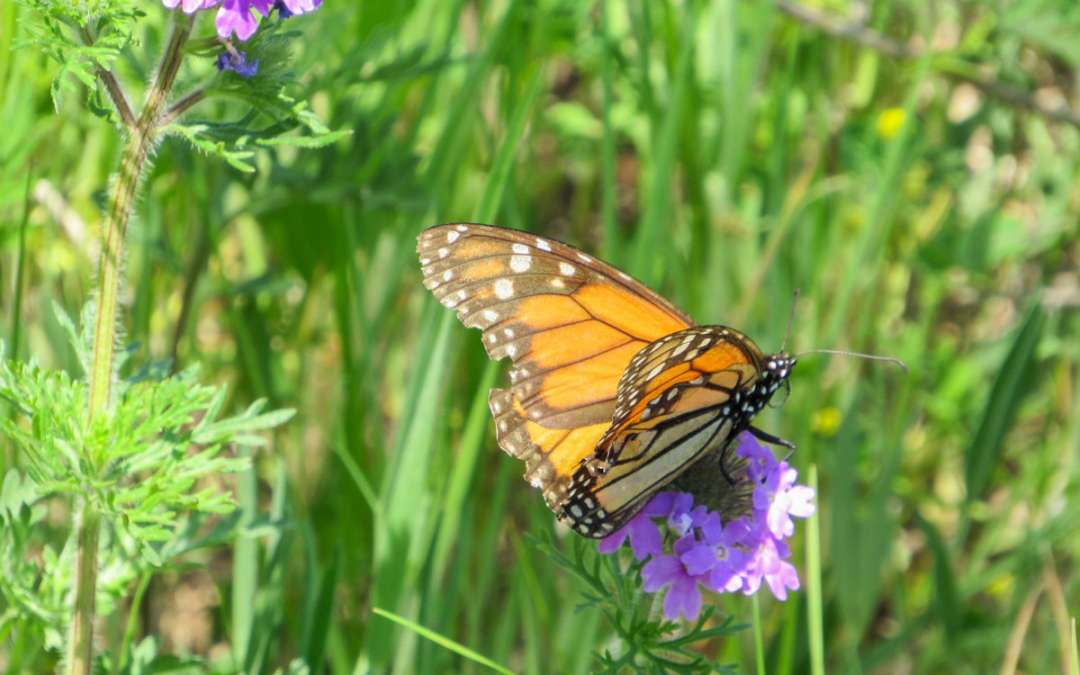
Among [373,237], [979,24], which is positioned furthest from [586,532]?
[979,24]

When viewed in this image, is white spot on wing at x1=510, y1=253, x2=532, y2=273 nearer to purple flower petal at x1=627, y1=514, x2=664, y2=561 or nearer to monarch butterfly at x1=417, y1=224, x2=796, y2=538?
monarch butterfly at x1=417, y1=224, x2=796, y2=538

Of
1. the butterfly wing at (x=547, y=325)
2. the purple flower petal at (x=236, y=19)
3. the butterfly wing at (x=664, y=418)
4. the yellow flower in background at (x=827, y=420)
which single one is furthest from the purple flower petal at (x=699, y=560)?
the yellow flower in background at (x=827, y=420)

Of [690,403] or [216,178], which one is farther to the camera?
[216,178]

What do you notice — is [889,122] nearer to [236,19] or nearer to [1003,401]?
[1003,401]

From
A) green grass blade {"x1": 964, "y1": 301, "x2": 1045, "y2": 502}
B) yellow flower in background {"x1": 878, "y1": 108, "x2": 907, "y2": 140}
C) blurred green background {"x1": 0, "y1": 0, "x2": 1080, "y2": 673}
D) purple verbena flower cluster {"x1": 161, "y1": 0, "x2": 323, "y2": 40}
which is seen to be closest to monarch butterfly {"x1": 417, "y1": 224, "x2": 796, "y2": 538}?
blurred green background {"x1": 0, "y1": 0, "x2": 1080, "y2": 673}

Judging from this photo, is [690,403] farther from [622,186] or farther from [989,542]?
[622,186]

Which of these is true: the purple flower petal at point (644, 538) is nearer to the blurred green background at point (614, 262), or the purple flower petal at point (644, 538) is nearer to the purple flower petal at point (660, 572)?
the purple flower petal at point (660, 572)
